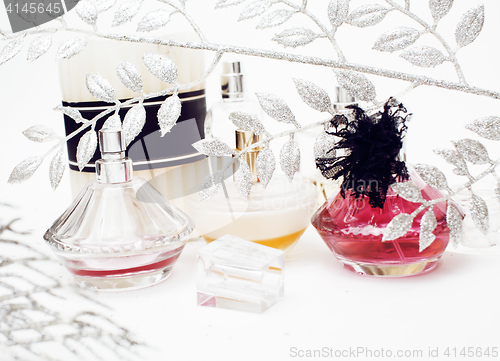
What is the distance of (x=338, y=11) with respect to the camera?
1.96ft

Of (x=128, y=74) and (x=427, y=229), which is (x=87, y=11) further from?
(x=427, y=229)

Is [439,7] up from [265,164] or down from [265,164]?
up

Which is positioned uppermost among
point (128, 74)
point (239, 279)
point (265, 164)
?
point (128, 74)

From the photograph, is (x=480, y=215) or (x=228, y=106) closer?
(x=480, y=215)

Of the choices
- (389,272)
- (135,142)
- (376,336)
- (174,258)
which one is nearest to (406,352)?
(376,336)

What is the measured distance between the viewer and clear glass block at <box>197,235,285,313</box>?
1.82 feet

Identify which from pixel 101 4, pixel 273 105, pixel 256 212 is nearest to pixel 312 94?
pixel 273 105

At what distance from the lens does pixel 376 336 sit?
504 millimetres

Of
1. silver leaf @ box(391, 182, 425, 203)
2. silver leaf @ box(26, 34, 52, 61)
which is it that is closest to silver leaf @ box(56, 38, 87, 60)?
silver leaf @ box(26, 34, 52, 61)

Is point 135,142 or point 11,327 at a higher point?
point 135,142

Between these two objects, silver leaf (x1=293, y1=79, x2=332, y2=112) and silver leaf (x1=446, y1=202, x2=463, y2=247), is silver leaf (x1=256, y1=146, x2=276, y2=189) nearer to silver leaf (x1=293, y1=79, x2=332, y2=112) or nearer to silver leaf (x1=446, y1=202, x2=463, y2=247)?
silver leaf (x1=293, y1=79, x2=332, y2=112)

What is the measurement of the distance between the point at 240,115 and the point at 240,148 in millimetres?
76

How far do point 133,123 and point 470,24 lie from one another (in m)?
0.37

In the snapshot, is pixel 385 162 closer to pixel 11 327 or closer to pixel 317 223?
pixel 317 223
